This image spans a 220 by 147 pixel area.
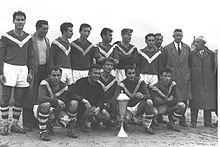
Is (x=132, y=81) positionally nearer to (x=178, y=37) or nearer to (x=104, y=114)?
(x=104, y=114)

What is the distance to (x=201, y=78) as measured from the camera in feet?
26.0

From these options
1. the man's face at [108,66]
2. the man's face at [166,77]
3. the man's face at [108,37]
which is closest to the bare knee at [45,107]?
the man's face at [108,66]

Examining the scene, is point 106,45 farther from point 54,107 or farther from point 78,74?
point 54,107

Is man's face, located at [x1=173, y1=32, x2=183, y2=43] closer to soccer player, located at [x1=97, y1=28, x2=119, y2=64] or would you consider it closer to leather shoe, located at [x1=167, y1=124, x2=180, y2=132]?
soccer player, located at [x1=97, y1=28, x2=119, y2=64]

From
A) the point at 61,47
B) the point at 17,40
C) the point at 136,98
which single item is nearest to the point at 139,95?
the point at 136,98

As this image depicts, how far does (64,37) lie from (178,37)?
2.64 meters

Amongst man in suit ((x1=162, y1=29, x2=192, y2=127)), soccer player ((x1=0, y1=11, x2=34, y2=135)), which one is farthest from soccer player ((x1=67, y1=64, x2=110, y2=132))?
man in suit ((x1=162, y1=29, x2=192, y2=127))

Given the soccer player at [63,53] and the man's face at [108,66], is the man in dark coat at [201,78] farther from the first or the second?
the soccer player at [63,53]

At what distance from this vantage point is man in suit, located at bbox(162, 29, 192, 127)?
7754 mm

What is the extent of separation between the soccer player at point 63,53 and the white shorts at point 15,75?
1.90 feet

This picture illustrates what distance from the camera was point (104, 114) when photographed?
6.59m

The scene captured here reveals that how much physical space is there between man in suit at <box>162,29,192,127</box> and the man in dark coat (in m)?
0.16

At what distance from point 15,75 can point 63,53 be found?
3.35ft

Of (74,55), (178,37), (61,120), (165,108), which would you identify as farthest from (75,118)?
(178,37)
